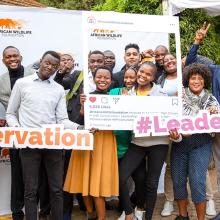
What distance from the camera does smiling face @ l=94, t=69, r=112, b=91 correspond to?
4.45 metres

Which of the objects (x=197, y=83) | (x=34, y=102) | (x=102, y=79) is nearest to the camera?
(x=34, y=102)

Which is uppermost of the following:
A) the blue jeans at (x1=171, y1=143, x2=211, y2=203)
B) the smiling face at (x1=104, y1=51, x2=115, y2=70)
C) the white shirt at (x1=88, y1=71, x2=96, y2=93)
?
the smiling face at (x1=104, y1=51, x2=115, y2=70)

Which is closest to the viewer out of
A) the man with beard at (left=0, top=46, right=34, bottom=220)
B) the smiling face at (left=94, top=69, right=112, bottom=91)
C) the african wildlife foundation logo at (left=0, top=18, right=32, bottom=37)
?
the smiling face at (left=94, top=69, right=112, bottom=91)

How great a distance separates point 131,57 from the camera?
4.79 meters

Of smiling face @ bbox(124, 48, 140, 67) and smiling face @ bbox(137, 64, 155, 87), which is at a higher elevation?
smiling face @ bbox(124, 48, 140, 67)

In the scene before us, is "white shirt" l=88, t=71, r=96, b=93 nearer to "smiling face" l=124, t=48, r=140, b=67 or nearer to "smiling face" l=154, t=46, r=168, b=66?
"smiling face" l=124, t=48, r=140, b=67

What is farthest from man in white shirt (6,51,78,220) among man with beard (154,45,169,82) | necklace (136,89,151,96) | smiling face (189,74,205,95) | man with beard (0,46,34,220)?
smiling face (189,74,205,95)

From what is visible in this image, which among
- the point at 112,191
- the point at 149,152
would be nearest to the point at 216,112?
the point at 149,152

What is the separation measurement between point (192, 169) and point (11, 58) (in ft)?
7.78

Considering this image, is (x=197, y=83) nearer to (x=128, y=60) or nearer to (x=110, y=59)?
(x=128, y=60)

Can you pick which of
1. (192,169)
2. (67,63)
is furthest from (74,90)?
(192,169)

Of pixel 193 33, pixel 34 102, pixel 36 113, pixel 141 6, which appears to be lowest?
pixel 36 113

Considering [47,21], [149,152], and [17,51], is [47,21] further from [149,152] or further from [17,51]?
[149,152]

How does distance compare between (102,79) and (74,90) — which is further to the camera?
(74,90)
